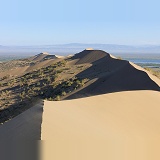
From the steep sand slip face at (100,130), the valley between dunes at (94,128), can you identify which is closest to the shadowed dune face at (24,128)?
the valley between dunes at (94,128)

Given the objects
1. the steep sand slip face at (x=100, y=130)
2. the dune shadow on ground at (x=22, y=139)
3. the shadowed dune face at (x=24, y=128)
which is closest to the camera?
the dune shadow on ground at (x=22, y=139)

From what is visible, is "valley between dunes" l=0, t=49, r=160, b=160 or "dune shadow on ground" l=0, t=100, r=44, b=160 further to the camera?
"valley between dunes" l=0, t=49, r=160, b=160

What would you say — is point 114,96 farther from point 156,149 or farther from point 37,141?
point 37,141

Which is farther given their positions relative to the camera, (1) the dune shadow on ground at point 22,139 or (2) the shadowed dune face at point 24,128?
(2) the shadowed dune face at point 24,128

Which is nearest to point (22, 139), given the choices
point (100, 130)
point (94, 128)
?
point (94, 128)

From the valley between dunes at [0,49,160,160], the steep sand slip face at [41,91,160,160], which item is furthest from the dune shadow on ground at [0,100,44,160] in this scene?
the steep sand slip face at [41,91,160,160]

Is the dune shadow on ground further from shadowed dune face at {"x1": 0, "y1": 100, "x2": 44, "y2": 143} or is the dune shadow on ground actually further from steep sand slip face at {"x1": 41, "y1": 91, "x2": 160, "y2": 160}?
steep sand slip face at {"x1": 41, "y1": 91, "x2": 160, "y2": 160}

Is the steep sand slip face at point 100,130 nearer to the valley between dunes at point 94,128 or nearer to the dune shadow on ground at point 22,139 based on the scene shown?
the valley between dunes at point 94,128

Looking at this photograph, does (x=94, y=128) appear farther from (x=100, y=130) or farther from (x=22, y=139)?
(x=22, y=139)

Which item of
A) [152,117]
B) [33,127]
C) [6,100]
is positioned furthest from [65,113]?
[6,100]
